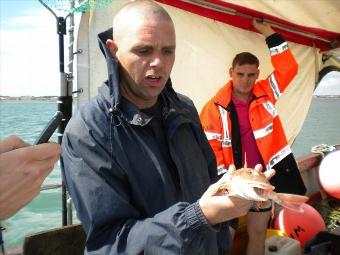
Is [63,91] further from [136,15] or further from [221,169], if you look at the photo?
[221,169]

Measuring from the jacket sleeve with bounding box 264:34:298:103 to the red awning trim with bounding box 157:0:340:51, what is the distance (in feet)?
2.07

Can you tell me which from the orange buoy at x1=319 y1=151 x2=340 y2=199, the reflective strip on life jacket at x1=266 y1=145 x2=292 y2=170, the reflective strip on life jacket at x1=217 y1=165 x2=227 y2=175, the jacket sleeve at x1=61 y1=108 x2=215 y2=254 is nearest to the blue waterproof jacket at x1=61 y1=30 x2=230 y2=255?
the jacket sleeve at x1=61 y1=108 x2=215 y2=254

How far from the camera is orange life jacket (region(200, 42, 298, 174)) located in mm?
4555

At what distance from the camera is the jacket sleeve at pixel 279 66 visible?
489cm

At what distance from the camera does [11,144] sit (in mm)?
1204

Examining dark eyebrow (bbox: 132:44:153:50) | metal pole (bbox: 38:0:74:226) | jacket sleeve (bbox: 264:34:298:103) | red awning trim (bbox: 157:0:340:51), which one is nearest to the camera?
dark eyebrow (bbox: 132:44:153:50)

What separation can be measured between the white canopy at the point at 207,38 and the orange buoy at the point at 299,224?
2.01 m

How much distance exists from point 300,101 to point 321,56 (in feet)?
2.97

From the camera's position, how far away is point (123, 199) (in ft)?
6.70

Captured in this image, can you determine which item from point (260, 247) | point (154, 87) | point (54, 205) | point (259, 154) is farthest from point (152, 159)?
point (54, 205)

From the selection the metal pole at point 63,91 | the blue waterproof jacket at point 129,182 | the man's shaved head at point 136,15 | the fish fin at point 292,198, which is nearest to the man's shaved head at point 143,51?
the man's shaved head at point 136,15

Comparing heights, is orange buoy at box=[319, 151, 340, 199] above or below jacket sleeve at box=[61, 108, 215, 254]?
below

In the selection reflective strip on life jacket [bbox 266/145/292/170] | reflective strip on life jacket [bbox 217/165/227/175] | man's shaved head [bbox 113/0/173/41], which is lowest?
reflective strip on life jacket [bbox 217/165/227/175]

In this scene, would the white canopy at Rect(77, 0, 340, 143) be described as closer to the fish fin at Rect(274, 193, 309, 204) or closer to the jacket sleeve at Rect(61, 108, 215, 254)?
the jacket sleeve at Rect(61, 108, 215, 254)
